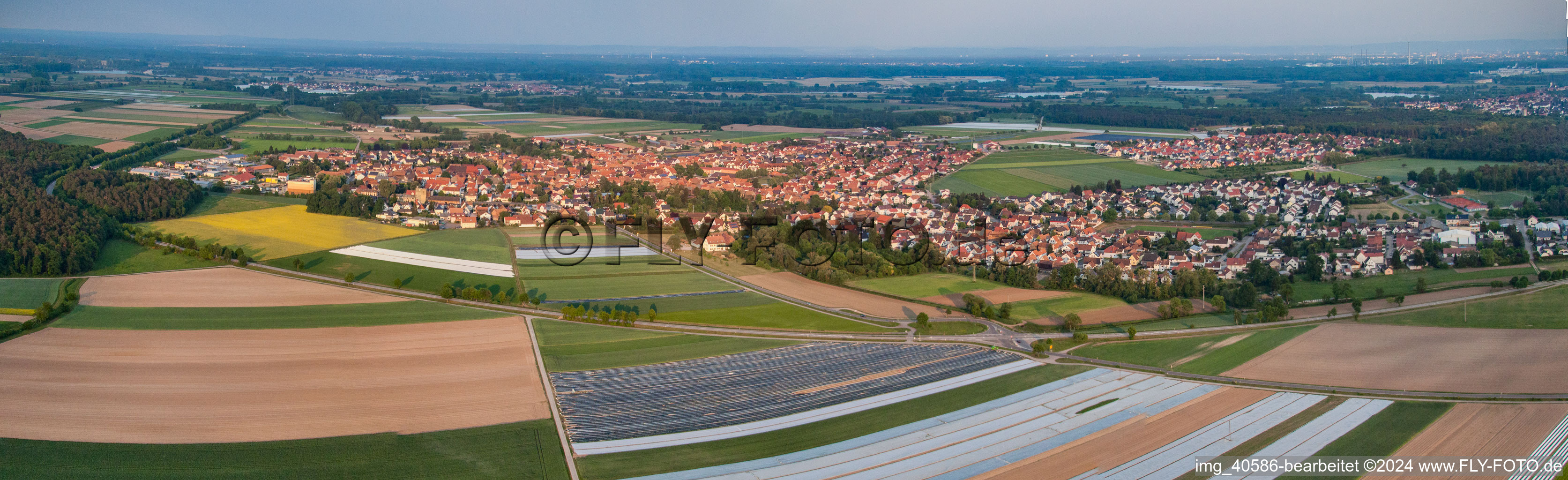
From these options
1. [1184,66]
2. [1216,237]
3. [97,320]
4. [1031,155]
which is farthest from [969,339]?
[1184,66]

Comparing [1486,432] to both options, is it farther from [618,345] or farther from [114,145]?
[114,145]

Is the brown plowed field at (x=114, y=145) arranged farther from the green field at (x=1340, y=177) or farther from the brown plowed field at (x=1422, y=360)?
the green field at (x=1340, y=177)

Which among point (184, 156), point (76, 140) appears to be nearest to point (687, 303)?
point (184, 156)

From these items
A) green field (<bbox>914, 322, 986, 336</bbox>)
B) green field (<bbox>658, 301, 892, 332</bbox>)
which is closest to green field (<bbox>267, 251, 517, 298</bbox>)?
green field (<bbox>658, 301, 892, 332</bbox>)

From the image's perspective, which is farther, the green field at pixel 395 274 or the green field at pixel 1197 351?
the green field at pixel 395 274

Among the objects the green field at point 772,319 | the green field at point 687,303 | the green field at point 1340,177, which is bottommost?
the green field at point 772,319

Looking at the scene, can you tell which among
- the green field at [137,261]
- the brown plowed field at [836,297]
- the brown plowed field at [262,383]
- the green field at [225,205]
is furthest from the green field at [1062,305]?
the green field at [225,205]
